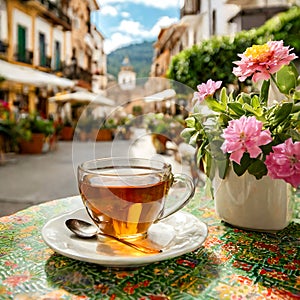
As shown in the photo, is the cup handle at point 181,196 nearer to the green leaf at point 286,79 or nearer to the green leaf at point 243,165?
the green leaf at point 243,165

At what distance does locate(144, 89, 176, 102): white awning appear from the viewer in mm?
611

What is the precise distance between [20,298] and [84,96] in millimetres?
9526

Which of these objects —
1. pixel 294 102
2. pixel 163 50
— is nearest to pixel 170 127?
pixel 294 102

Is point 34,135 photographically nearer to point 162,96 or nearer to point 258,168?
point 162,96

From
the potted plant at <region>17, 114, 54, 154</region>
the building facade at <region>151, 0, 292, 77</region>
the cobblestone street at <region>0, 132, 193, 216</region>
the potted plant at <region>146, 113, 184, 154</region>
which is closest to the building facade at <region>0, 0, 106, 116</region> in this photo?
the potted plant at <region>17, 114, 54, 154</region>

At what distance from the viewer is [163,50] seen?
13391 millimetres

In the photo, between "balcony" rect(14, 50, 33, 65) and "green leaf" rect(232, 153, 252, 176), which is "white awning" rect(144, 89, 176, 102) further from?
"balcony" rect(14, 50, 33, 65)

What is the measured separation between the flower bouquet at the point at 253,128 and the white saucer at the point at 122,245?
0.32 ft

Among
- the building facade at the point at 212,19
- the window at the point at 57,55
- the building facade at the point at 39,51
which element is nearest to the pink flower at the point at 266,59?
the building facade at the point at 212,19

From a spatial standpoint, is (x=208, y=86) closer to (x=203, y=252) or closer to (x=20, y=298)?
(x=203, y=252)

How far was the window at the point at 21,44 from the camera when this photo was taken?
30.4ft

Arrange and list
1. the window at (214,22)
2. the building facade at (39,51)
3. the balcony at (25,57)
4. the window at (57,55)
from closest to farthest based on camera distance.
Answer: the window at (214,22), the building facade at (39,51), the balcony at (25,57), the window at (57,55)

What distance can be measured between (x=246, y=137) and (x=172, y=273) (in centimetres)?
18

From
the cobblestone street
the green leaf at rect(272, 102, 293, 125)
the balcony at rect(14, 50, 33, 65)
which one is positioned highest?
the balcony at rect(14, 50, 33, 65)
